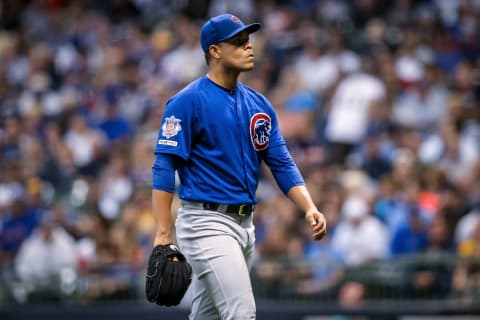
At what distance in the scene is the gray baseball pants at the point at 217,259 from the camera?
6.26m

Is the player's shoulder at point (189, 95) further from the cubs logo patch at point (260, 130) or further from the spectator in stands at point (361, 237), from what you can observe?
the spectator in stands at point (361, 237)

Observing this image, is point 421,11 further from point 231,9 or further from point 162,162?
point 162,162

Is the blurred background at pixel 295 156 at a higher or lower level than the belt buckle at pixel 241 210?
lower

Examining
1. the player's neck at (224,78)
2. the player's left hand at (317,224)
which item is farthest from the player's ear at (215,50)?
the player's left hand at (317,224)

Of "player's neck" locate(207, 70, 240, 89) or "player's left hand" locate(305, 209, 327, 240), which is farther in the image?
"player's neck" locate(207, 70, 240, 89)

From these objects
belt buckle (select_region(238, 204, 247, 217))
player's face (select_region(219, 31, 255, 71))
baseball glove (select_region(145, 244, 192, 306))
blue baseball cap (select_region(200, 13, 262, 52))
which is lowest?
baseball glove (select_region(145, 244, 192, 306))

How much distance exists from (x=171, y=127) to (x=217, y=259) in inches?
32.3

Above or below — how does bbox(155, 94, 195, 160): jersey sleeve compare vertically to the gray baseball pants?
above

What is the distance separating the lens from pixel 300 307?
10.9m

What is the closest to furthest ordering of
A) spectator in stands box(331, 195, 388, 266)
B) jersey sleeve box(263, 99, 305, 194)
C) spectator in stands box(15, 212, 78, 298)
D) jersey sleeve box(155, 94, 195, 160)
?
jersey sleeve box(155, 94, 195, 160) < jersey sleeve box(263, 99, 305, 194) < spectator in stands box(331, 195, 388, 266) < spectator in stands box(15, 212, 78, 298)

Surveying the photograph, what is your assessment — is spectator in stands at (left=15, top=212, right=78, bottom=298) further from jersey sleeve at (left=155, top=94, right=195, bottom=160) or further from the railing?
jersey sleeve at (left=155, top=94, right=195, bottom=160)

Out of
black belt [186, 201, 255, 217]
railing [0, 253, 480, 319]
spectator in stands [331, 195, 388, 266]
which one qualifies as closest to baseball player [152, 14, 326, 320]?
black belt [186, 201, 255, 217]

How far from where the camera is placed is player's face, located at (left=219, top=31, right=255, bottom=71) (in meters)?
6.50

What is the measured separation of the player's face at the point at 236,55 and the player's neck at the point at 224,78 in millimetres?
70
